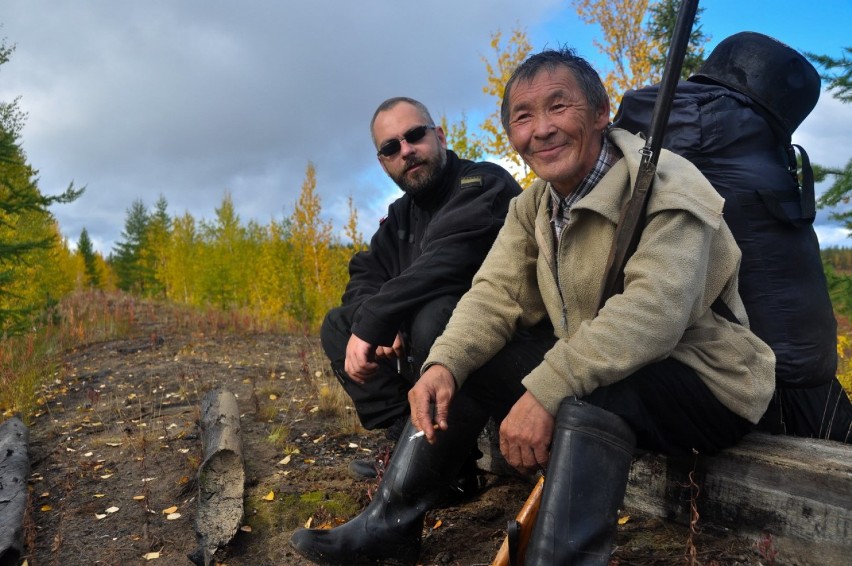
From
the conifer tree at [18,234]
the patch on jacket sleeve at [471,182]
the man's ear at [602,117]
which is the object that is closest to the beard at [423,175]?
the patch on jacket sleeve at [471,182]

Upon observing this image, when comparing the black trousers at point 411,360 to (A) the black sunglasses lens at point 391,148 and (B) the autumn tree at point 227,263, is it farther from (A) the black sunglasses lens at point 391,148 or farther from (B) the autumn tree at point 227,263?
(B) the autumn tree at point 227,263

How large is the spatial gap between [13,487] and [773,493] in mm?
3520

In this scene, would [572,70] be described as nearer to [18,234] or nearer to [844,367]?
[844,367]

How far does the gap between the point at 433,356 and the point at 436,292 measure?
64cm

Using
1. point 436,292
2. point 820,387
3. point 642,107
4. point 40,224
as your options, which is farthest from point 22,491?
point 40,224

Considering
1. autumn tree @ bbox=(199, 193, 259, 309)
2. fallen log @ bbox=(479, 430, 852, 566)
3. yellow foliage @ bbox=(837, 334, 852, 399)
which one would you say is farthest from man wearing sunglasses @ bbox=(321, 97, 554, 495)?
autumn tree @ bbox=(199, 193, 259, 309)

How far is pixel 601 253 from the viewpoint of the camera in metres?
1.88

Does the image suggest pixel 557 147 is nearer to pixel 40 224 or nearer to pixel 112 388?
pixel 112 388

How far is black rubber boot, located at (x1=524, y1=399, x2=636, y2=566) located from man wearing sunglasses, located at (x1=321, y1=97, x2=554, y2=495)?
461 millimetres

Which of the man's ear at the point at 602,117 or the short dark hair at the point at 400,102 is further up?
the short dark hair at the point at 400,102

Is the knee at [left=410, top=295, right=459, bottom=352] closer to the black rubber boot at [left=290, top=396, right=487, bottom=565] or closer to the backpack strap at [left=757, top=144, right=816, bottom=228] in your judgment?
the black rubber boot at [left=290, top=396, right=487, bottom=565]

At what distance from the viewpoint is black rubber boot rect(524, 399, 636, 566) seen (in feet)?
5.12

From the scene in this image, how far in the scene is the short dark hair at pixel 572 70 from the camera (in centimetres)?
196

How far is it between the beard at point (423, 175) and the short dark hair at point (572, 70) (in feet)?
3.73
